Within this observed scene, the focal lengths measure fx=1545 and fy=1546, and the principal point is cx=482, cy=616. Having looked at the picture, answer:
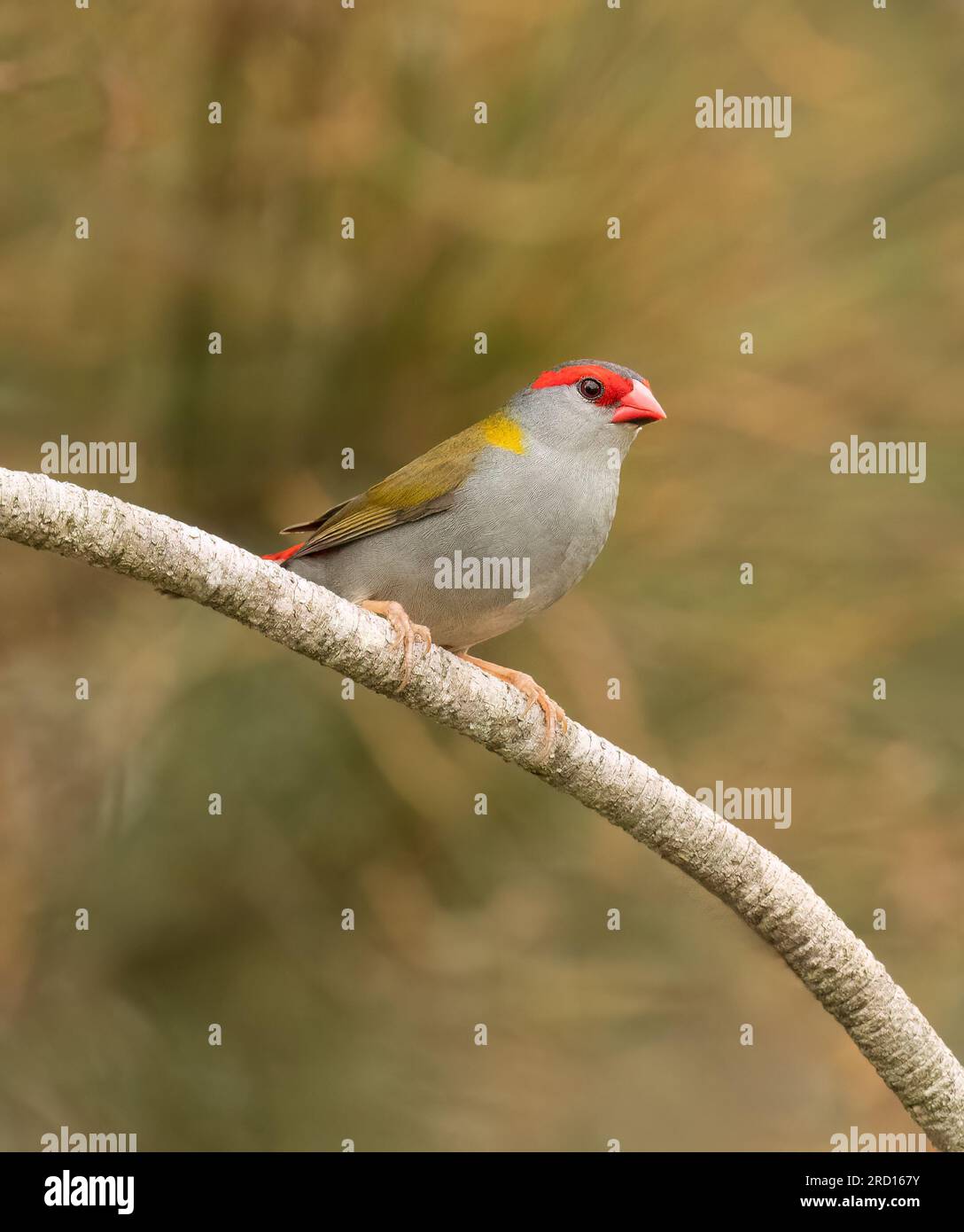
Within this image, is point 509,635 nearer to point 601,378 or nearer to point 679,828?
point 601,378

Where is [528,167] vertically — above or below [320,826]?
above

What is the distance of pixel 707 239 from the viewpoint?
188 inches

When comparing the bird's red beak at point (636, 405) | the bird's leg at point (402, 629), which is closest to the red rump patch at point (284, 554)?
the bird's leg at point (402, 629)

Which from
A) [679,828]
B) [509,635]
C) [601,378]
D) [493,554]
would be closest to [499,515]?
[493,554]

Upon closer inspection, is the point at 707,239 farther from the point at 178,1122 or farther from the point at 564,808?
the point at 178,1122

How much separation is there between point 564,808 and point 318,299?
1.70 m

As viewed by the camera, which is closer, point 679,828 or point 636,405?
point 679,828

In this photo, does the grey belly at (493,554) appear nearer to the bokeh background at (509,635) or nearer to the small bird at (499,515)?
the small bird at (499,515)

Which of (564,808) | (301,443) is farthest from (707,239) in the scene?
(564,808)

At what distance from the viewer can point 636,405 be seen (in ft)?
13.6

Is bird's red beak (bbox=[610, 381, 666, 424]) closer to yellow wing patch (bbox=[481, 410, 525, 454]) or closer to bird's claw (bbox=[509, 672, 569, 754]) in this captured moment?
yellow wing patch (bbox=[481, 410, 525, 454])

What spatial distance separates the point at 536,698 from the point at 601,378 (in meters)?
0.96

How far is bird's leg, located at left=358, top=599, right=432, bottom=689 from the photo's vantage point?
11.0ft

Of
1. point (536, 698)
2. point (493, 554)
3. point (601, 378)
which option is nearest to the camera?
point (536, 698)
